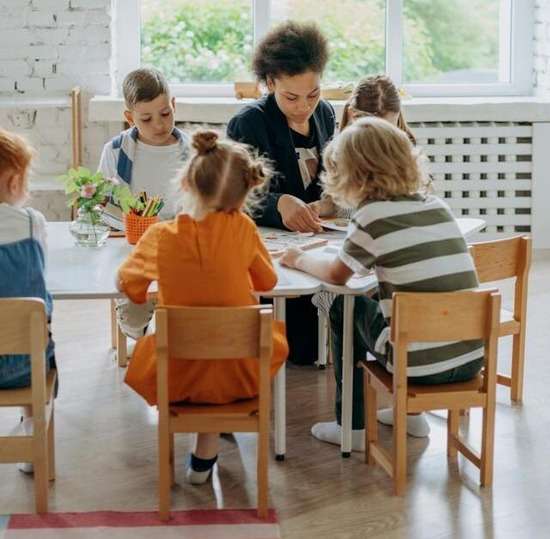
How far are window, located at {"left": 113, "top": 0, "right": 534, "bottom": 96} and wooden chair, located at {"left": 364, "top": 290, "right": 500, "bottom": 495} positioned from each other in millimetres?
3273

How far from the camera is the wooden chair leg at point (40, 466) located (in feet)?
9.12

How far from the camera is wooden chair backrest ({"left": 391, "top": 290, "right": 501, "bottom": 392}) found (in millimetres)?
2807

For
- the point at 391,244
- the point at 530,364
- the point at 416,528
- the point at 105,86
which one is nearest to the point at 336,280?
the point at 391,244

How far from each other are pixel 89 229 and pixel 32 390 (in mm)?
784

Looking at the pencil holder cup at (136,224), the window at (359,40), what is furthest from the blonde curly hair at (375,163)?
the window at (359,40)

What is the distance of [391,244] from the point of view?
2896 millimetres

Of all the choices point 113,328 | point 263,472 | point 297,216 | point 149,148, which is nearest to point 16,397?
point 263,472

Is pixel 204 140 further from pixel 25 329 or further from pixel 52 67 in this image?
pixel 52 67

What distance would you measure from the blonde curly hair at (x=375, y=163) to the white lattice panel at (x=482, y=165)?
287cm

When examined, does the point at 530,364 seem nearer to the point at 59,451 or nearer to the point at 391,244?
the point at 391,244

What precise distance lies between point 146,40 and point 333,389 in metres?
2.73

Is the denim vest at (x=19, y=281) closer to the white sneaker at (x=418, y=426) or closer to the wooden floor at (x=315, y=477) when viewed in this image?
the wooden floor at (x=315, y=477)

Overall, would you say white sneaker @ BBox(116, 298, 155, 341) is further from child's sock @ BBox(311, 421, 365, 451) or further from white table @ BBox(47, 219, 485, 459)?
child's sock @ BBox(311, 421, 365, 451)

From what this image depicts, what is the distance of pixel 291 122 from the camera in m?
3.91
